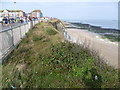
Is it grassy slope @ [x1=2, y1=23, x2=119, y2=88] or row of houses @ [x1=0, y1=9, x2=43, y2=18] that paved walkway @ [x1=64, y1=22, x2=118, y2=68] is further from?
row of houses @ [x1=0, y1=9, x2=43, y2=18]

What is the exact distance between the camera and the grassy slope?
6484 mm

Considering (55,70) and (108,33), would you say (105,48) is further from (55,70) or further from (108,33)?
(108,33)

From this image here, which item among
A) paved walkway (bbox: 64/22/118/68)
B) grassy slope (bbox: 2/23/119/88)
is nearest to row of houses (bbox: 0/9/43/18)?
paved walkway (bbox: 64/22/118/68)

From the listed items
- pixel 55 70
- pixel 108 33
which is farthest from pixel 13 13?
pixel 55 70

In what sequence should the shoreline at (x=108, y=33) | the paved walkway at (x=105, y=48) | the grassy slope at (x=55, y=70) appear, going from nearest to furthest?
the grassy slope at (x=55, y=70) → the paved walkway at (x=105, y=48) → the shoreline at (x=108, y=33)

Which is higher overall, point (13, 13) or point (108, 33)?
point (13, 13)

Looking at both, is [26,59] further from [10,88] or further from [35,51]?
[10,88]

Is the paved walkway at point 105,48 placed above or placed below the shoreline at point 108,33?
below

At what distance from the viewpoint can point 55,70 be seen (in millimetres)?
7621

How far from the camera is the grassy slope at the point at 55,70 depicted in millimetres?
6484

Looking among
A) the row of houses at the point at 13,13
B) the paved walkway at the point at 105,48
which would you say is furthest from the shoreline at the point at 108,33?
the row of houses at the point at 13,13

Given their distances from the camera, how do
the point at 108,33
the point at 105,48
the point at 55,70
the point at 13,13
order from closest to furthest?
the point at 55,70 < the point at 105,48 < the point at 108,33 < the point at 13,13

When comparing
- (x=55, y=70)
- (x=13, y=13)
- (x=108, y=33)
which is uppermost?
(x=13, y=13)

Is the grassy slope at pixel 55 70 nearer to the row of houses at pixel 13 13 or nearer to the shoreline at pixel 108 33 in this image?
the shoreline at pixel 108 33
